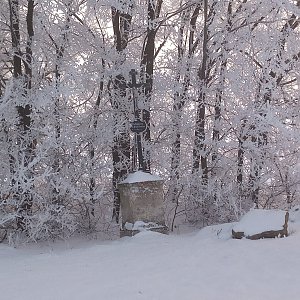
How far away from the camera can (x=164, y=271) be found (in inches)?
192

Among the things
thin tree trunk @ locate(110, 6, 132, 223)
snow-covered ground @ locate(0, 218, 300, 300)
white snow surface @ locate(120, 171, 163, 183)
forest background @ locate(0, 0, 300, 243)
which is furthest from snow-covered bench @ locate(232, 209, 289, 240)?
thin tree trunk @ locate(110, 6, 132, 223)

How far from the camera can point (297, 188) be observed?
375 inches

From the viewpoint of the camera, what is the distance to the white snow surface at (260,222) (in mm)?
6250

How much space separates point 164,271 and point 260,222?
2076 millimetres

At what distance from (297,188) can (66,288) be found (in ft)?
21.0

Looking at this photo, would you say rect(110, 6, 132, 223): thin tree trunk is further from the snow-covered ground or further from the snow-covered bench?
the snow-covered bench

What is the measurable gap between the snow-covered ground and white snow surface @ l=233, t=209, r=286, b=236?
23cm

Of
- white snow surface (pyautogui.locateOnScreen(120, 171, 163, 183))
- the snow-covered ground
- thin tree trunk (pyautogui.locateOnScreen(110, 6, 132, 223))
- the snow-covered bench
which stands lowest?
the snow-covered ground

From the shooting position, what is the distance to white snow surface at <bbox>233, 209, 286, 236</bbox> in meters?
6.25

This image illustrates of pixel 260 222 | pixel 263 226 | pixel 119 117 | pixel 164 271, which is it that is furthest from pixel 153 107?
pixel 164 271

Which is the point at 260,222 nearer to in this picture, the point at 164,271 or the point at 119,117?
the point at 164,271

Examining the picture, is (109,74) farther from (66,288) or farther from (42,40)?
(66,288)

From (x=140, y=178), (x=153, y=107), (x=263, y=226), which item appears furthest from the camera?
(x=153, y=107)

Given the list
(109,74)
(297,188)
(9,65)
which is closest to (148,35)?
(109,74)
